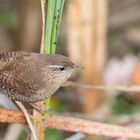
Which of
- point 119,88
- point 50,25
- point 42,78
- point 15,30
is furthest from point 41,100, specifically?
point 15,30

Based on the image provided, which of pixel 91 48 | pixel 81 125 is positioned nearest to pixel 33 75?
pixel 81 125

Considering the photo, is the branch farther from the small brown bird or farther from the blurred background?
the blurred background

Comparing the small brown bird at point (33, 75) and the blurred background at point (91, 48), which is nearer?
the small brown bird at point (33, 75)

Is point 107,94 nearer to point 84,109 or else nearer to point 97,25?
point 84,109

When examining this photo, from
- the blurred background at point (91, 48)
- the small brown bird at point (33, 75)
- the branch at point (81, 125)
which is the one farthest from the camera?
the blurred background at point (91, 48)

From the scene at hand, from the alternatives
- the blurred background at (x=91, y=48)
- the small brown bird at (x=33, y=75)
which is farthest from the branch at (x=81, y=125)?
the blurred background at (x=91, y=48)

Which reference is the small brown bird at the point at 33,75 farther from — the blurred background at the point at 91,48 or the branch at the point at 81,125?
the blurred background at the point at 91,48

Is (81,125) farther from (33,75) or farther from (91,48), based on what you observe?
(91,48)
